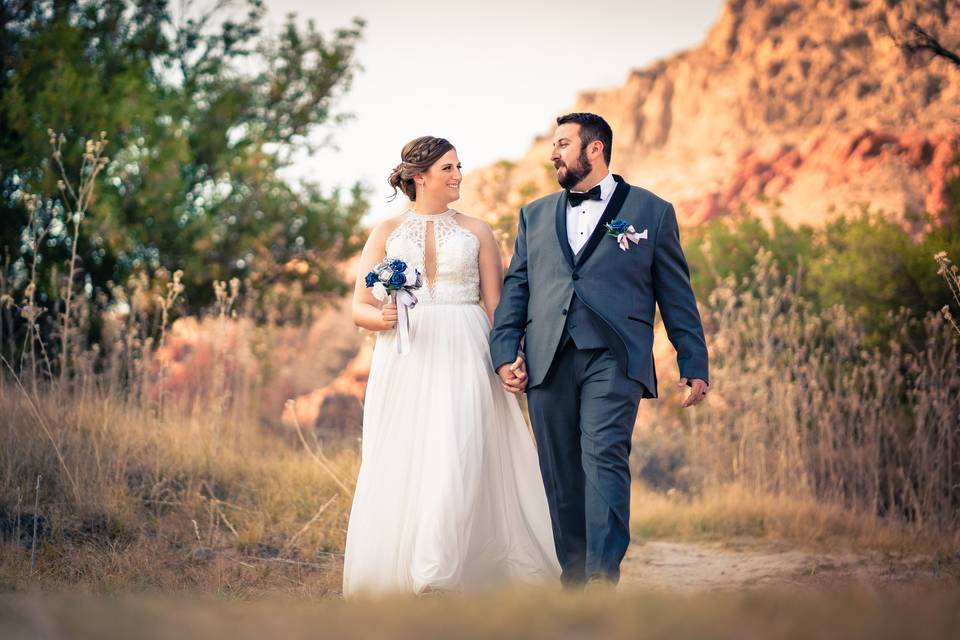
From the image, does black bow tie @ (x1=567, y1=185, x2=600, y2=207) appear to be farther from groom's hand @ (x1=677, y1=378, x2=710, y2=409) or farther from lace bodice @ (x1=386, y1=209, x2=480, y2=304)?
groom's hand @ (x1=677, y1=378, x2=710, y2=409)

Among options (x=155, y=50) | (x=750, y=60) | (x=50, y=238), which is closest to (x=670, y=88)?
(x=750, y=60)

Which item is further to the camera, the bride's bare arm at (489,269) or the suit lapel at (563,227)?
the bride's bare arm at (489,269)

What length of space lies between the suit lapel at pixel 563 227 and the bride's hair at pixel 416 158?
83 centimetres

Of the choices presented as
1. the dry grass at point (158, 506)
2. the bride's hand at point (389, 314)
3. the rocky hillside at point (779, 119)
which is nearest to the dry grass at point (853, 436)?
the dry grass at point (158, 506)

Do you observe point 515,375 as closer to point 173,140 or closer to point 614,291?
point 614,291

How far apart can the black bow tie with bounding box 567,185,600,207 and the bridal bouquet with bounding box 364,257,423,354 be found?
0.91m

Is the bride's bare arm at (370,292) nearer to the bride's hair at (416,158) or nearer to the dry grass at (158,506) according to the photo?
the bride's hair at (416,158)

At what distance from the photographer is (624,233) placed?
→ 15.6ft

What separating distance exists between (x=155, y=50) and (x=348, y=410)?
708 centimetres

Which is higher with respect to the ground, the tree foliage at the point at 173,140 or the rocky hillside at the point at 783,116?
the rocky hillside at the point at 783,116

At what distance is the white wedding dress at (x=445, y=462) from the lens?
477 centimetres

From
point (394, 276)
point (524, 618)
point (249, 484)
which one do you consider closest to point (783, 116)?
point (249, 484)

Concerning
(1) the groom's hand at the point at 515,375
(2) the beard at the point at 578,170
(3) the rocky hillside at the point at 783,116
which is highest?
(3) the rocky hillside at the point at 783,116

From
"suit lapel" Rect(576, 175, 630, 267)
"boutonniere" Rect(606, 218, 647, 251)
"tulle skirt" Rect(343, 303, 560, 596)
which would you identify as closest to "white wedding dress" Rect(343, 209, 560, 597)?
"tulle skirt" Rect(343, 303, 560, 596)
